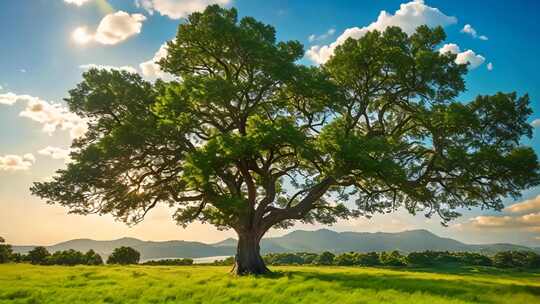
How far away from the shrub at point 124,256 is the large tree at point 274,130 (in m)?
10.7

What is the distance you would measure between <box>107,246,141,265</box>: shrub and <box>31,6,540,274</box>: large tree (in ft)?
35.2

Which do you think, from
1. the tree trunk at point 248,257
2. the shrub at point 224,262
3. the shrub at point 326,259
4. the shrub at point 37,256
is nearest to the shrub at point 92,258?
the shrub at point 37,256

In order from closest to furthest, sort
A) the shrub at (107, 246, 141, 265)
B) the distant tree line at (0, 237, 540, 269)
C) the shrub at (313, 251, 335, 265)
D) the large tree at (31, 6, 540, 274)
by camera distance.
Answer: the large tree at (31, 6, 540, 274) < the distant tree line at (0, 237, 540, 269) < the shrub at (107, 246, 141, 265) < the shrub at (313, 251, 335, 265)

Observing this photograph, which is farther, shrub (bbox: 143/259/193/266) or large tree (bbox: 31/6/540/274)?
shrub (bbox: 143/259/193/266)

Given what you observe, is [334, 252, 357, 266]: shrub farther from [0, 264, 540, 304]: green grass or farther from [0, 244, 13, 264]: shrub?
[0, 244, 13, 264]: shrub

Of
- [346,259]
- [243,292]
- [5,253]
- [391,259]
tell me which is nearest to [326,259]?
[346,259]

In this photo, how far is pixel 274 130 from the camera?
23.6 m

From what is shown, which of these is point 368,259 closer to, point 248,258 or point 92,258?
point 248,258

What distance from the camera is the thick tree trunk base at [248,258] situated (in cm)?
2811

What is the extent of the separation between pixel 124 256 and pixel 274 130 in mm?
24429

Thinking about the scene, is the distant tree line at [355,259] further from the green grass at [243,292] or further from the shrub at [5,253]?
the green grass at [243,292]

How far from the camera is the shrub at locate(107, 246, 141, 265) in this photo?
1532 inches

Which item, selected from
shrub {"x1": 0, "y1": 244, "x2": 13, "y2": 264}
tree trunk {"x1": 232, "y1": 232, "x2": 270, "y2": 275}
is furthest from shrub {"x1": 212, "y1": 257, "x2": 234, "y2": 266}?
shrub {"x1": 0, "y1": 244, "x2": 13, "y2": 264}

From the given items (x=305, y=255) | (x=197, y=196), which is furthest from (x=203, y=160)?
(x=305, y=255)
